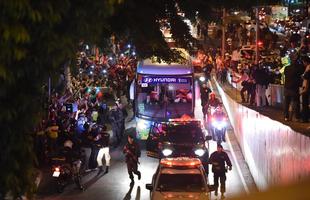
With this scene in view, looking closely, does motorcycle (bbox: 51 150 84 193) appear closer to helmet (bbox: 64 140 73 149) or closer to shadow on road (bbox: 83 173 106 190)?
helmet (bbox: 64 140 73 149)

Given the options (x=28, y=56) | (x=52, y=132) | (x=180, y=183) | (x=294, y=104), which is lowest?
(x=180, y=183)

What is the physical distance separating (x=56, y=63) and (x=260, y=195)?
2.42 metres

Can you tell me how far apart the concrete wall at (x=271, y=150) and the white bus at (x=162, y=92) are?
9.34ft

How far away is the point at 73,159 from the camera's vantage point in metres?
17.8

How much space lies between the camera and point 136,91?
26000 mm

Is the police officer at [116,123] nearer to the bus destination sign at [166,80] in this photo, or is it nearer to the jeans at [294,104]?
the bus destination sign at [166,80]

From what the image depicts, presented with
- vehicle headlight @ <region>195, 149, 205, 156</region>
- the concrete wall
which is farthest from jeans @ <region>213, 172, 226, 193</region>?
vehicle headlight @ <region>195, 149, 205, 156</region>

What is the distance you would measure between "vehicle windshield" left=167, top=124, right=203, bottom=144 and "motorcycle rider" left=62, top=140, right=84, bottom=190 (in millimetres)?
3478

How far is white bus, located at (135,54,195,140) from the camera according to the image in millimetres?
25781

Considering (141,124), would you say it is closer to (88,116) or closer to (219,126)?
(88,116)

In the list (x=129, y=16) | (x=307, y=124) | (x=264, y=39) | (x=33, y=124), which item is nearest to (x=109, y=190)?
(x=307, y=124)

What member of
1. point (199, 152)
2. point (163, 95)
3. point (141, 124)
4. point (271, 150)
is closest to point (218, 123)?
point (163, 95)

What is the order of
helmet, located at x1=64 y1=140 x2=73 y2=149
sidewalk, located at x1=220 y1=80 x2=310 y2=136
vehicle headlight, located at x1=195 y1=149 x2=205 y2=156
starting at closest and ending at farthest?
sidewalk, located at x1=220 y1=80 x2=310 y2=136, helmet, located at x1=64 y1=140 x2=73 y2=149, vehicle headlight, located at x1=195 y1=149 x2=205 y2=156

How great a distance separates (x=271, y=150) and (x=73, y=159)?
602 cm
